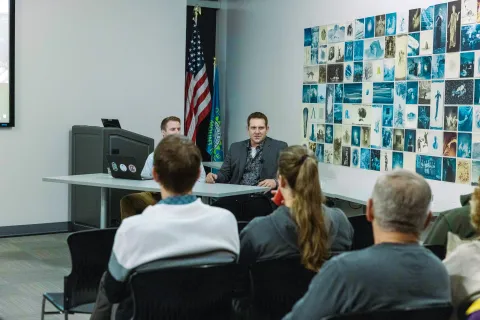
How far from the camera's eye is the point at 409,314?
185cm

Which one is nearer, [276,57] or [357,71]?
[357,71]

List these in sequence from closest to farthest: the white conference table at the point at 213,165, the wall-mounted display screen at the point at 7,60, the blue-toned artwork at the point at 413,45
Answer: the blue-toned artwork at the point at 413,45, the wall-mounted display screen at the point at 7,60, the white conference table at the point at 213,165

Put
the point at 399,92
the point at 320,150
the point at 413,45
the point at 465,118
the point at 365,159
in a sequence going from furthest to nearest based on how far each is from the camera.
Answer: the point at 320,150 < the point at 365,159 < the point at 399,92 < the point at 413,45 < the point at 465,118

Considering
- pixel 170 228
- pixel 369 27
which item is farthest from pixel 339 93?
pixel 170 228

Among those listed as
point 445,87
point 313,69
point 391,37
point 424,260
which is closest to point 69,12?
point 313,69

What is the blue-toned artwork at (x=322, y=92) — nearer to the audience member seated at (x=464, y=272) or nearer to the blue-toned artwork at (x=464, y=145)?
the blue-toned artwork at (x=464, y=145)

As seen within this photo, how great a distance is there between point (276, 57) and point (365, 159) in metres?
1.98

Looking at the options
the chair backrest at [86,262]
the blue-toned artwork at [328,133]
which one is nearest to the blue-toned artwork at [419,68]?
the blue-toned artwork at [328,133]

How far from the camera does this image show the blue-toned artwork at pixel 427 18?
6043 mm

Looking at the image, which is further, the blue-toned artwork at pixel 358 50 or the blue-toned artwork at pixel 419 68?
the blue-toned artwork at pixel 358 50

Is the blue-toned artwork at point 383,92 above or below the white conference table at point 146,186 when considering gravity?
above

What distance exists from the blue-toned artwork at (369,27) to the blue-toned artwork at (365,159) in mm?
1108

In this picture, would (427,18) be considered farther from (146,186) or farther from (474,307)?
(474,307)

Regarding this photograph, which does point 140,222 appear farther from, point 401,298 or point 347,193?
point 347,193
